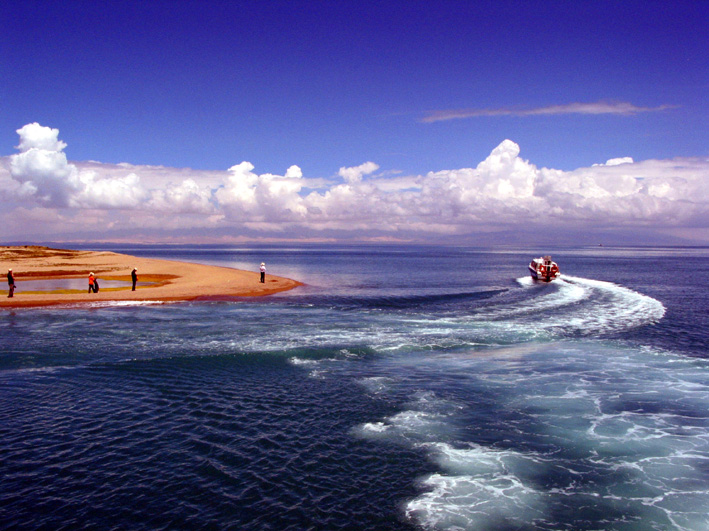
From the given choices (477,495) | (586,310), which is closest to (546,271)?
(586,310)

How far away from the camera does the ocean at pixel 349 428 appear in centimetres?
1355

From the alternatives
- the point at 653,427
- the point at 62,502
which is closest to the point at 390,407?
the point at 653,427

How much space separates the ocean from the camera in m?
13.5

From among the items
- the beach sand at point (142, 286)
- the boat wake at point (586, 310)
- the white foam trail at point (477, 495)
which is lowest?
the boat wake at point (586, 310)

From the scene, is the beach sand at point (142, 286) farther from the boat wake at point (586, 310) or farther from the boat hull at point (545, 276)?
the boat hull at point (545, 276)

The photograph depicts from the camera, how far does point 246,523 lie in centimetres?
1281

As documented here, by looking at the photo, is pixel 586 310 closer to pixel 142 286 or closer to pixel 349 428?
pixel 349 428

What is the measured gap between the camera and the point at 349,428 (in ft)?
61.3

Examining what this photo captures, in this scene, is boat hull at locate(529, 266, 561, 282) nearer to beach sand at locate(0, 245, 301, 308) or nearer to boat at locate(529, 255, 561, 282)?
boat at locate(529, 255, 561, 282)

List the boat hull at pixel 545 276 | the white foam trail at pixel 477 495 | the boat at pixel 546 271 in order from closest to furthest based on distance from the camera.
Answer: the white foam trail at pixel 477 495
the boat hull at pixel 545 276
the boat at pixel 546 271

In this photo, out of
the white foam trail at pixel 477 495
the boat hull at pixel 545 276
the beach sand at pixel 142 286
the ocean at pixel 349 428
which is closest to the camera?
the white foam trail at pixel 477 495

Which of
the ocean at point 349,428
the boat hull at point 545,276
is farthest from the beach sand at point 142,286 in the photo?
the boat hull at point 545,276

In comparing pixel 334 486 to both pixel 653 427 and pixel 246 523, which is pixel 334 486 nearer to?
pixel 246 523

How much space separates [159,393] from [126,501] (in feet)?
30.2
